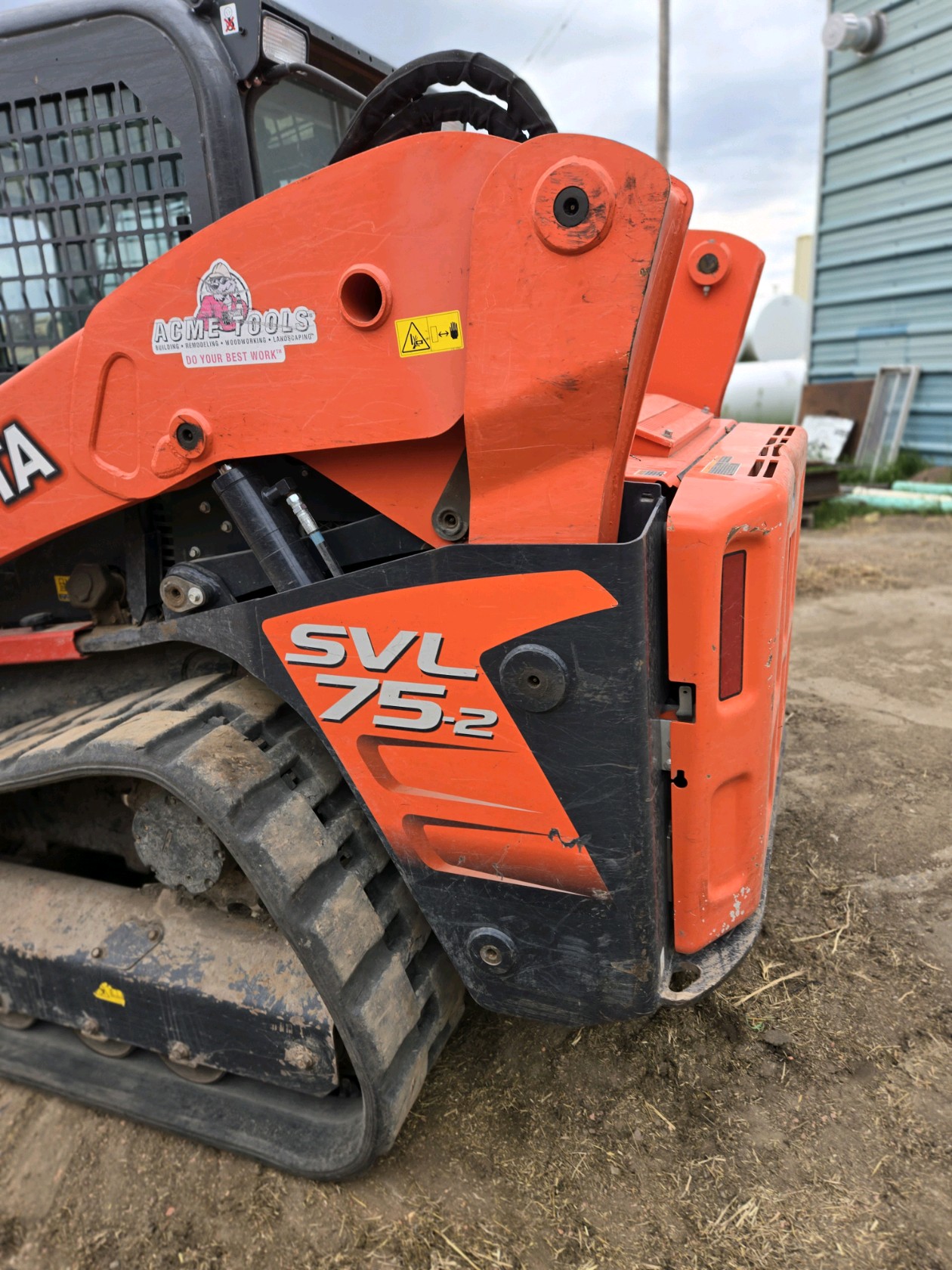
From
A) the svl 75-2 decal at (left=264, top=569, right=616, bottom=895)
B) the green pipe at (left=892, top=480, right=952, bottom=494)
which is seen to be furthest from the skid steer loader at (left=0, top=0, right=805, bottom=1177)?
the green pipe at (left=892, top=480, right=952, bottom=494)

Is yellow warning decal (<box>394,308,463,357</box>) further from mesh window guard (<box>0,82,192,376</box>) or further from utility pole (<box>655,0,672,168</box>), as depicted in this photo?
utility pole (<box>655,0,672,168</box>)

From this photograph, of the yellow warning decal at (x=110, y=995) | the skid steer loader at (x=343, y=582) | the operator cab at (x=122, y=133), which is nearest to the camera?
the skid steer loader at (x=343, y=582)

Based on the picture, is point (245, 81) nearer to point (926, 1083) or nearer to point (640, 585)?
point (640, 585)

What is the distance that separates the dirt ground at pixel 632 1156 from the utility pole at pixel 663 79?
10964mm

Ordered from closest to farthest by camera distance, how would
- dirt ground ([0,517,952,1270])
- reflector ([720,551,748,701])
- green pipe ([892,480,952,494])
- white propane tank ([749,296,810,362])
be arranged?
reflector ([720,551,748,701]), dirt ground ([0,517,952,1270]), green pipe ([892,480,952,494]), white propane tank ([749,296,810,362])

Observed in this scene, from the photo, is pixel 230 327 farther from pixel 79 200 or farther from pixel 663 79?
pixel 663 79

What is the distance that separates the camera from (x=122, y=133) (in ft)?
6.57

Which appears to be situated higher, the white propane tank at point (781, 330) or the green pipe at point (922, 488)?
the white propane tank at point (781, 330)

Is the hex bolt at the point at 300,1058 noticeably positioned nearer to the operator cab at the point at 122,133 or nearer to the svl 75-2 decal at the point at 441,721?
the svl 75-2 decal at the point at 441,721

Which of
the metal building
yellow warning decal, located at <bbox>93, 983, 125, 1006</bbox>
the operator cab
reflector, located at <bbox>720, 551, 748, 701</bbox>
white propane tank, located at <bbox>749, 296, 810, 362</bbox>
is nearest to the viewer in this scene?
reflector, located at <bbox>720, 551, 748, 701</bbox>

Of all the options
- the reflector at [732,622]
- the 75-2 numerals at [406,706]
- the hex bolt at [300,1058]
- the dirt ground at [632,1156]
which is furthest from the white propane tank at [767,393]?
the hex bolt at [300,1058]

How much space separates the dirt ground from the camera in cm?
182

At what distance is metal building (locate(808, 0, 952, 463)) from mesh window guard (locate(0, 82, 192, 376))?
10.6 m

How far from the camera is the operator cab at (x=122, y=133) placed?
192cm
